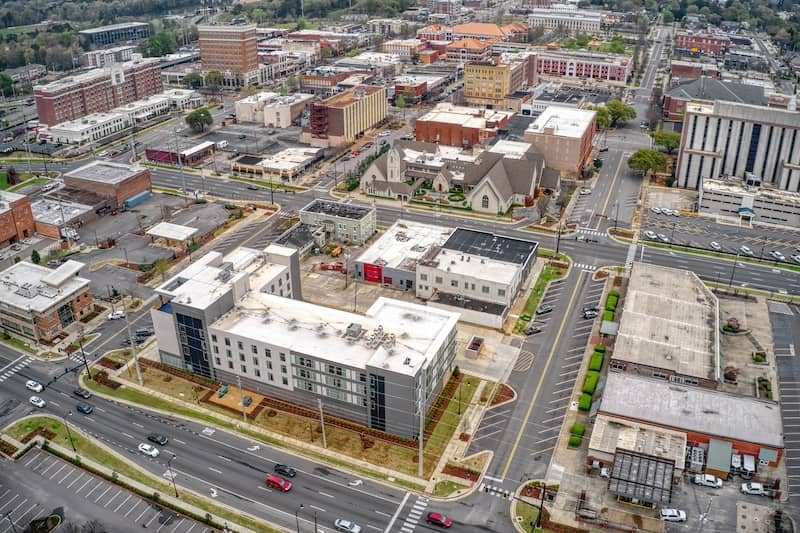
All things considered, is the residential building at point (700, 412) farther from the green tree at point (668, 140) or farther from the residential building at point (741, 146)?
the green tree at point (668, 140)

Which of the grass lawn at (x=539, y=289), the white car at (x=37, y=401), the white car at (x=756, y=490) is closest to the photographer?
the white car at (x=756, y=490)

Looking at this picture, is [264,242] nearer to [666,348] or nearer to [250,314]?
[250,314]

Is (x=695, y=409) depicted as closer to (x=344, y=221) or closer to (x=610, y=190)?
(x=344, y=221)

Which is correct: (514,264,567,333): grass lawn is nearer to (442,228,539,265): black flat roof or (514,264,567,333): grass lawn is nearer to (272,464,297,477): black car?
(442,228,539,265): black flat roof

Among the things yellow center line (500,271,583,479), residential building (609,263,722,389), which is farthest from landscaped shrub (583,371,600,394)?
yellow center line (500,271,583,479)

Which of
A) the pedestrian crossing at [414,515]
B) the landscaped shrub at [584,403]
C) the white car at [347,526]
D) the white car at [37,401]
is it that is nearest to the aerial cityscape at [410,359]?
the landscaped shrub at [584,403]

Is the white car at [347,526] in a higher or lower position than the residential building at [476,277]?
lower
